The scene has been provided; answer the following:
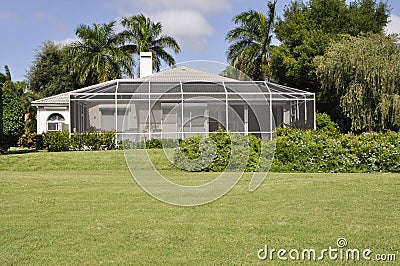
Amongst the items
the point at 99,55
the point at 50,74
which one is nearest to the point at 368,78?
the point at 99,55

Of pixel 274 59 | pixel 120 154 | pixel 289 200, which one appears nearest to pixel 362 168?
pixel 289 200

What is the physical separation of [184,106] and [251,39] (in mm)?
17136

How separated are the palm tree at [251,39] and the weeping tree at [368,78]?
12.4 metres

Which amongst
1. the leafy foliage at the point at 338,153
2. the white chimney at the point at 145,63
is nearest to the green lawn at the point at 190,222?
the leafy foliage at the point at 338,153

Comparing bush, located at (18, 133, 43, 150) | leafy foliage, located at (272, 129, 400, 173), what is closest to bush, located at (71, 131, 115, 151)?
bush, located at (18, 133, 43, 150)

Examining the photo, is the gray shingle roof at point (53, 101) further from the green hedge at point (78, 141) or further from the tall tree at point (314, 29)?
the tall tree at point (314, 29)

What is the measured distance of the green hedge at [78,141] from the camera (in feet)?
77.5

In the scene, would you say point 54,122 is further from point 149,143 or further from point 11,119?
point 149,143

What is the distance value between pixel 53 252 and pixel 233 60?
3550 centimetres

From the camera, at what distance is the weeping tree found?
2664 centimetres

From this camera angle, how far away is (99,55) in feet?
136

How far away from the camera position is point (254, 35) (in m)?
41.2

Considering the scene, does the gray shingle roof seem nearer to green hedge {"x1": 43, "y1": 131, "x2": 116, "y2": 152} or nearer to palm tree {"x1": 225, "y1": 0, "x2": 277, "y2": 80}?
green hedge {"x1": 43, "y1": 131, "x2": 116, "y2": 152}

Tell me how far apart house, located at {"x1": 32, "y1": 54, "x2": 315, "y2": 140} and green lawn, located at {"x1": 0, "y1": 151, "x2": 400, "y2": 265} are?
11509 mm
